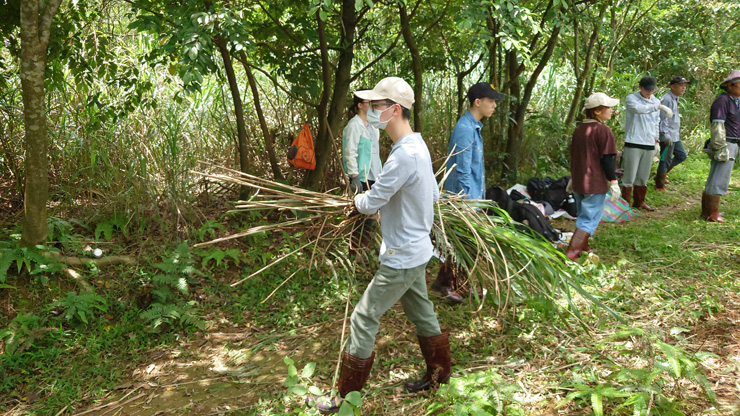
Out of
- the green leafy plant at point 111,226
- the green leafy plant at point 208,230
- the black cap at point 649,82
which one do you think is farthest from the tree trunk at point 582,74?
the green leafy plant at point 111,226

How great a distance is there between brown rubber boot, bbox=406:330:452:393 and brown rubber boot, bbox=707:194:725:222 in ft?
16.0

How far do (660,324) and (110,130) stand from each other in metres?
5.12

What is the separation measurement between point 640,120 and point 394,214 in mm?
5238

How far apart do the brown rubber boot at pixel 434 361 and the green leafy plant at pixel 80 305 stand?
238 cm

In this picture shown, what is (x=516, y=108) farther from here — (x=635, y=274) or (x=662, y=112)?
(x=635, y=274)

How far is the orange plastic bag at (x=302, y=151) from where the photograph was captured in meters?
5.40

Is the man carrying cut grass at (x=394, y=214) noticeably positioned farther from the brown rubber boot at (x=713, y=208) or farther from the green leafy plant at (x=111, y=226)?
the brown rubber boot at (x=713, y=208)

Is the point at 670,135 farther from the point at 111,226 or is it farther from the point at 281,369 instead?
the point at 111,226

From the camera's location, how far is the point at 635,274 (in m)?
4.75

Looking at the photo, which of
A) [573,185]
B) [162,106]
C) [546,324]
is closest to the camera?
[546,324]

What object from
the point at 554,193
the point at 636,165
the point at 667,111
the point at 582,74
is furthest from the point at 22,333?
the point at 582,74

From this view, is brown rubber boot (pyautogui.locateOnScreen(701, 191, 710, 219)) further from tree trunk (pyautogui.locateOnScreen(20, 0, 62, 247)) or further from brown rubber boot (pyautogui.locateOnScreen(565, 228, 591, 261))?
tree trunk (pyautogui.locateOnScreen(20, 0, 62, 247))

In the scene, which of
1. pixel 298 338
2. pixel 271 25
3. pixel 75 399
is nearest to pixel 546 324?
pixel 298 338

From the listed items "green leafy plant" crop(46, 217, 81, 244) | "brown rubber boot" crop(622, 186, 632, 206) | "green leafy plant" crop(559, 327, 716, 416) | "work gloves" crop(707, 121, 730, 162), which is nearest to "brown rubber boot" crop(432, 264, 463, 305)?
"green leafy plant" crop(559, 327, 716, 416)
